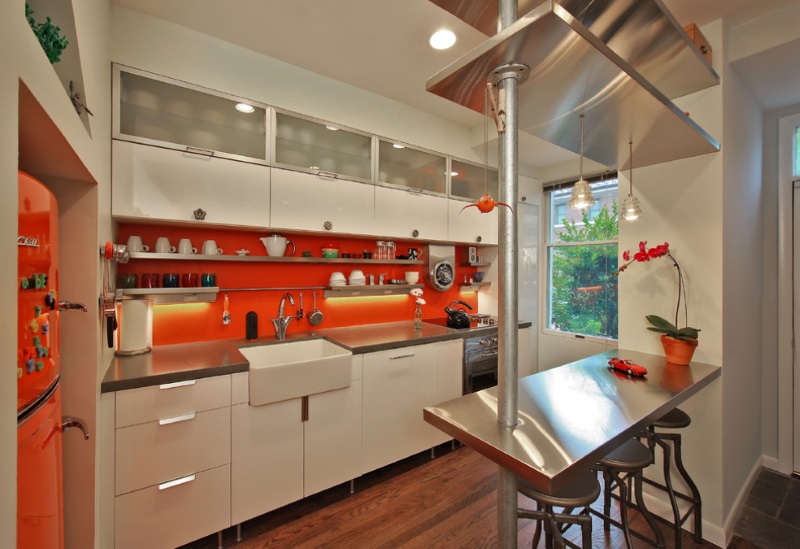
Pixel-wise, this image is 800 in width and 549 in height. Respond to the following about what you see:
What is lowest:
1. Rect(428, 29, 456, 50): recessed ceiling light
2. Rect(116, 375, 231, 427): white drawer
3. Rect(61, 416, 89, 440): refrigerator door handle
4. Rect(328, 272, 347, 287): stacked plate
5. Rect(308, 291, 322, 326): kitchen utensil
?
Rect(116, 375, 231, 427): white drawer

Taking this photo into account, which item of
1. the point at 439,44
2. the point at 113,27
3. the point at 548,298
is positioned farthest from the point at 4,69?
the point at 548,298

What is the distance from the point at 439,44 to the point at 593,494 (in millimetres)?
2404

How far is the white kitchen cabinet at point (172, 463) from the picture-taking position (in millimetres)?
1529

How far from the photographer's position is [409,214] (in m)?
2.86

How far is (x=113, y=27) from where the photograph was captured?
1.78m

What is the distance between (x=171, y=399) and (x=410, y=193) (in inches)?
84.0

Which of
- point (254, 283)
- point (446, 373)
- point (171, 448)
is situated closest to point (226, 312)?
point (254, 283)

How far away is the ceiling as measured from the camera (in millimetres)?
1792

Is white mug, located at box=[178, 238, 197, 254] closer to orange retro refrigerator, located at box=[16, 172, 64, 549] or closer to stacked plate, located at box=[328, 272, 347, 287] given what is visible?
stacked plate, located at box=[328, 272, 347, 287]

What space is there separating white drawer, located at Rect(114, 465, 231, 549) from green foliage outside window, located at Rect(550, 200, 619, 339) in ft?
11.5

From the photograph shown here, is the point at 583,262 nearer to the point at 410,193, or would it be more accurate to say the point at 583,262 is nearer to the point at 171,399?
the point at 410,193

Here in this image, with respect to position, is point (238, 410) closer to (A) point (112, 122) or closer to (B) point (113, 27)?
(A) point (112, 122)

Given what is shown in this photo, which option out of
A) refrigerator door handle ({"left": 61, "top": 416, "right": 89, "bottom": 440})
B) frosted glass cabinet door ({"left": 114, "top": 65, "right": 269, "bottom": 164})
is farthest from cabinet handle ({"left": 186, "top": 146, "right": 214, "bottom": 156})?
refrigerator door handle ({"left": 61, "top": 416, "right": 89, "bottom": 440})

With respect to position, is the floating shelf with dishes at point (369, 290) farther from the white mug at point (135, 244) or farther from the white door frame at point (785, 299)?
the white door frame at point (785, 299)
